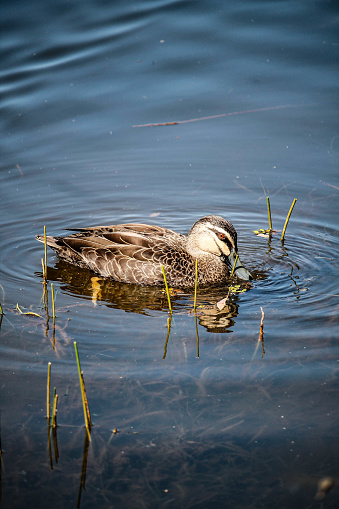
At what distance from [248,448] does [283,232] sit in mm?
4127

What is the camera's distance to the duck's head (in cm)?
757

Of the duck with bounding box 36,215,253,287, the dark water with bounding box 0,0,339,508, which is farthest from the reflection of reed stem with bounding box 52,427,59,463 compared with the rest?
the duck with bounding box 36,215,253,287

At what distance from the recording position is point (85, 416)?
461 cm

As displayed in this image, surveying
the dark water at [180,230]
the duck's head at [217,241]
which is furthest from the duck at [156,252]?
the dark water at [180,230]

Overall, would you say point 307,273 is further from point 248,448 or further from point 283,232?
point 248,448

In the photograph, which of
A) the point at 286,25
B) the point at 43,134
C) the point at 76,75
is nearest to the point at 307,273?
the point at 43,134

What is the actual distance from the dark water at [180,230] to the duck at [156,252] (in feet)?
0.85

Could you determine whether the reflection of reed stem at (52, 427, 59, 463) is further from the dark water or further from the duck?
the duck

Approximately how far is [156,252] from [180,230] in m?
1.23

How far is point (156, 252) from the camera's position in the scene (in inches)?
304

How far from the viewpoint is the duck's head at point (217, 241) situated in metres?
7.57

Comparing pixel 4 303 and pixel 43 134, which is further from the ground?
pixel 43 134

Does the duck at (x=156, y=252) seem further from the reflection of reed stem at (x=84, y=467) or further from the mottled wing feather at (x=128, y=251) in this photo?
the reflection of reed stem at (x=84, y=467)

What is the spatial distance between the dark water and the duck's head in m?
0.31
